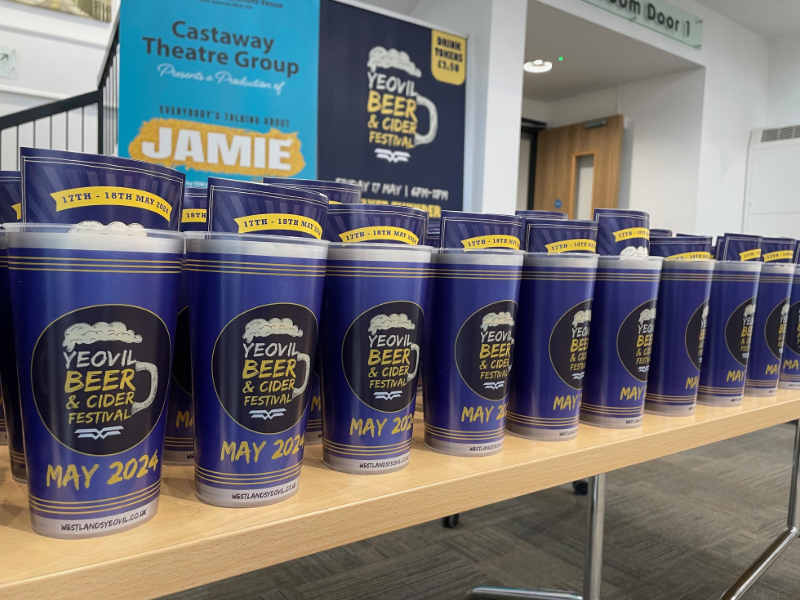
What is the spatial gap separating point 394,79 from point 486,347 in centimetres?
289

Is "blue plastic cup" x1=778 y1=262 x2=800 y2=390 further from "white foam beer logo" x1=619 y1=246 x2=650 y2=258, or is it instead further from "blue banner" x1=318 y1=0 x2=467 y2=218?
"blue banner" x1=318 y1=0 x2=467 y2=218

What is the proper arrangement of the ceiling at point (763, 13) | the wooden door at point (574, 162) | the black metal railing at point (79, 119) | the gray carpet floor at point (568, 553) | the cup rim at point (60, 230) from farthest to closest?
the wooden door at point (574, 162) < the ceiling at point (763, 13) < the black metal railing at point (79, 119) < the gray carpet floor at point (568, 553) < the cup rim at point (60, 230)

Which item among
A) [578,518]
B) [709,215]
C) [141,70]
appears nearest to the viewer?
[578,518]

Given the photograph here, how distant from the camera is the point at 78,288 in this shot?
1.11 feet

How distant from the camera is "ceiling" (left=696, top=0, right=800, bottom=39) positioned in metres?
4.16

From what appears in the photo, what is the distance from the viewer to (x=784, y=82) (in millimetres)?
4785

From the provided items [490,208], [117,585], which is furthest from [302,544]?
[490,208]

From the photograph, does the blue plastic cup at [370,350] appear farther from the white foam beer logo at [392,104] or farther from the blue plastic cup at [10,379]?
the white foam beer logo at [392,104]

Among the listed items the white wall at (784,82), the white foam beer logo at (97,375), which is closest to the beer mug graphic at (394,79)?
the white foam beer logo at (97,375)

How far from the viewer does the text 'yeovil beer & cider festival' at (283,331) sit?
1.15 feet

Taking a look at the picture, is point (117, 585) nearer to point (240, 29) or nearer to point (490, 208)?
point (240, 29)

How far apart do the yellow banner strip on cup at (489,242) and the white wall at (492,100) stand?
2776 mm

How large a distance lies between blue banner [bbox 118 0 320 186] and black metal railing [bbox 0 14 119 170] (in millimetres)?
198

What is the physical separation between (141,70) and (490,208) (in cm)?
190
